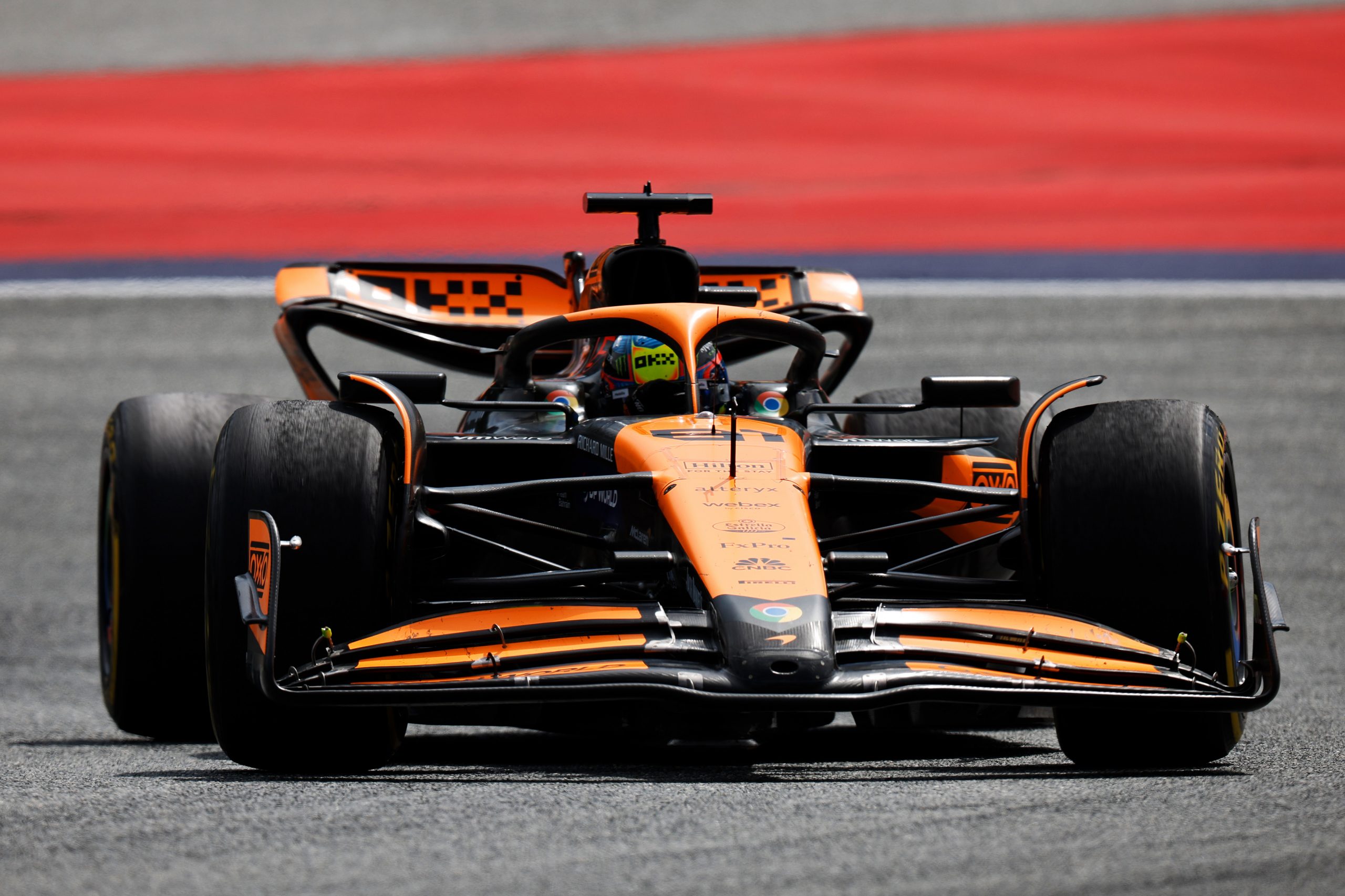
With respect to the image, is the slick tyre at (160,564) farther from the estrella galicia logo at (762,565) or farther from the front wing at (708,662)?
the estrella galicia logo at (762,565)

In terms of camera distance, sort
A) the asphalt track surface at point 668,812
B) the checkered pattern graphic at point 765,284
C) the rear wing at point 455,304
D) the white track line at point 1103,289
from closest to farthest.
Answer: the asphalt track surface at point 668,812 → the rear wing at point 455,304 → the checkered pattern graphic at point 765,284 → the white track line at point 1103,289

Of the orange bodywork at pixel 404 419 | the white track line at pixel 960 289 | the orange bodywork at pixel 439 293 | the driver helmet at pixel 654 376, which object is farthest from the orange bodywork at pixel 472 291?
the white track line at pixel 960 289

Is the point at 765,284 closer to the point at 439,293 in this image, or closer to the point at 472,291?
the point at 472,291

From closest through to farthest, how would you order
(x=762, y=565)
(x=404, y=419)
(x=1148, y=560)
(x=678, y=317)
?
(x=762, y=565), (x=1148, y=560), (x=404, y=419), (x=678, y=317)

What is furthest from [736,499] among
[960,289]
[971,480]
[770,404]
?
[960,289]

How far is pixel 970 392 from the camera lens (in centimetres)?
674

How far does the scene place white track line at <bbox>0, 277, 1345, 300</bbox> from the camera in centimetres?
1716

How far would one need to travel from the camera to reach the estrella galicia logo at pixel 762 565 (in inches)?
218

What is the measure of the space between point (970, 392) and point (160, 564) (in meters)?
3.03

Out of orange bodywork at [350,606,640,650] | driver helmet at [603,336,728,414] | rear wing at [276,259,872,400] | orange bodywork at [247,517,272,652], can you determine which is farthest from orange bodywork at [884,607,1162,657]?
rear wing at [276,259,872,400]

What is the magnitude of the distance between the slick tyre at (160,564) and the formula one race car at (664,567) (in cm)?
1

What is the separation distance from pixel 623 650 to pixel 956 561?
8.40 ft

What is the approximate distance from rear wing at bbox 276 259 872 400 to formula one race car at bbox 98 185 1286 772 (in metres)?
1.46

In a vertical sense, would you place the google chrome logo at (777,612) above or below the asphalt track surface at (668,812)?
above
